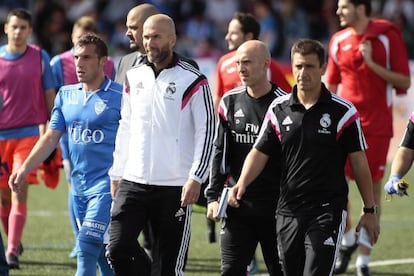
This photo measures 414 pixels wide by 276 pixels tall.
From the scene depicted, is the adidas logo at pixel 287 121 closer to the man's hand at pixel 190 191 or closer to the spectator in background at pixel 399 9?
the man's hand at pixel 190 191

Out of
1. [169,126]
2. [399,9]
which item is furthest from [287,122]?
[399,9]

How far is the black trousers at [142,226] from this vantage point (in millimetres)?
8664

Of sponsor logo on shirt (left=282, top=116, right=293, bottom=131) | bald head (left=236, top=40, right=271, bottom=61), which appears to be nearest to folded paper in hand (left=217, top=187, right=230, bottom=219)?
sponsor logo on shirt (left=282, top=116, right=293, bottom=131)

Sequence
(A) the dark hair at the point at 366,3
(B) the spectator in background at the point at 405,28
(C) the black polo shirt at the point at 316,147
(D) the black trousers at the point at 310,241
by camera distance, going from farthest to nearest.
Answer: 1. (B) the spectator in background at the point at 405,28
2. (A) the dark hair at the point at 366,3
3. (C) the black polo shirt at the point at 316,147
4. (D) the black trousers at the point at 310,241

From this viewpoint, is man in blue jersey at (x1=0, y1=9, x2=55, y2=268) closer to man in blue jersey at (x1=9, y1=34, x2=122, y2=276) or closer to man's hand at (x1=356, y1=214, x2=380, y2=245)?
man in blue jersey at (x1=9, y1=34, x2=122, y2=276)

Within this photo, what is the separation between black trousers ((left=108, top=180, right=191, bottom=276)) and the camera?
8.66 meters

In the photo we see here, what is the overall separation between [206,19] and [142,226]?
17.3m

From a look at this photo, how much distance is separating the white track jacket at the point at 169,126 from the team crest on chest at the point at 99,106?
704 mm

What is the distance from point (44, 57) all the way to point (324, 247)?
547 cm

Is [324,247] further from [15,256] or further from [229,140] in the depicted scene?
A: [15,256]

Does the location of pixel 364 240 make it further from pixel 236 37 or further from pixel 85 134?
pixel 85 134

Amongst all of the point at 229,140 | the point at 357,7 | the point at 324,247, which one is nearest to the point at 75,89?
the point at 229,140

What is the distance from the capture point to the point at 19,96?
12398mm

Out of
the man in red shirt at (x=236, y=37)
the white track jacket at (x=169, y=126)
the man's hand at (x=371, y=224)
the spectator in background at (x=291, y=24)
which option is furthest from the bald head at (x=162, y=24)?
the spectator in background at (x=291, y=24)
